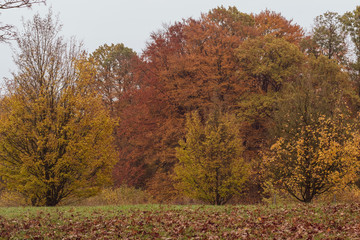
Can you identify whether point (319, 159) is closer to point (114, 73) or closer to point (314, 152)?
point (314, 152)

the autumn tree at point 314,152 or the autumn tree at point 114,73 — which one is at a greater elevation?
the autumn tree at point 114,73

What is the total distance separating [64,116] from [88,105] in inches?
51.6

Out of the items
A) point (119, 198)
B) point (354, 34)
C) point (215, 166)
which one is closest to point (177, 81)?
point (119, 198)

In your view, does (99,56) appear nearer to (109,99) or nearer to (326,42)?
(109,99)

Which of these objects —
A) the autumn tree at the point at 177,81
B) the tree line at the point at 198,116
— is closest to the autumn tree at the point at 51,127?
the tree line at the point at 198,116

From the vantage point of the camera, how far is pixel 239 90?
2873 cm

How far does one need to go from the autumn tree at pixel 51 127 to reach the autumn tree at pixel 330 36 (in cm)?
2457

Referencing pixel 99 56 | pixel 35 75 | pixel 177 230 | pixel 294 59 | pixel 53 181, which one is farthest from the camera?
pixel 99 56

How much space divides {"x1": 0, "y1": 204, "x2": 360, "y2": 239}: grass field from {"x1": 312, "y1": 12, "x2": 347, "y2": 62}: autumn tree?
24518 mm

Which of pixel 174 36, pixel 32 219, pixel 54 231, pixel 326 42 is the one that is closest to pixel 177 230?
pixel 54 231

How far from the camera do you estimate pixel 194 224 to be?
10477 millimetres

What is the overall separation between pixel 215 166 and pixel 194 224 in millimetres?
8470

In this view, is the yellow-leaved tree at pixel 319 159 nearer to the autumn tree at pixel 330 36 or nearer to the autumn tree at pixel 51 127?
the autumn tree at pixel 51 127

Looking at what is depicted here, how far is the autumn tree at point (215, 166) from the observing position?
18938 millimetres
